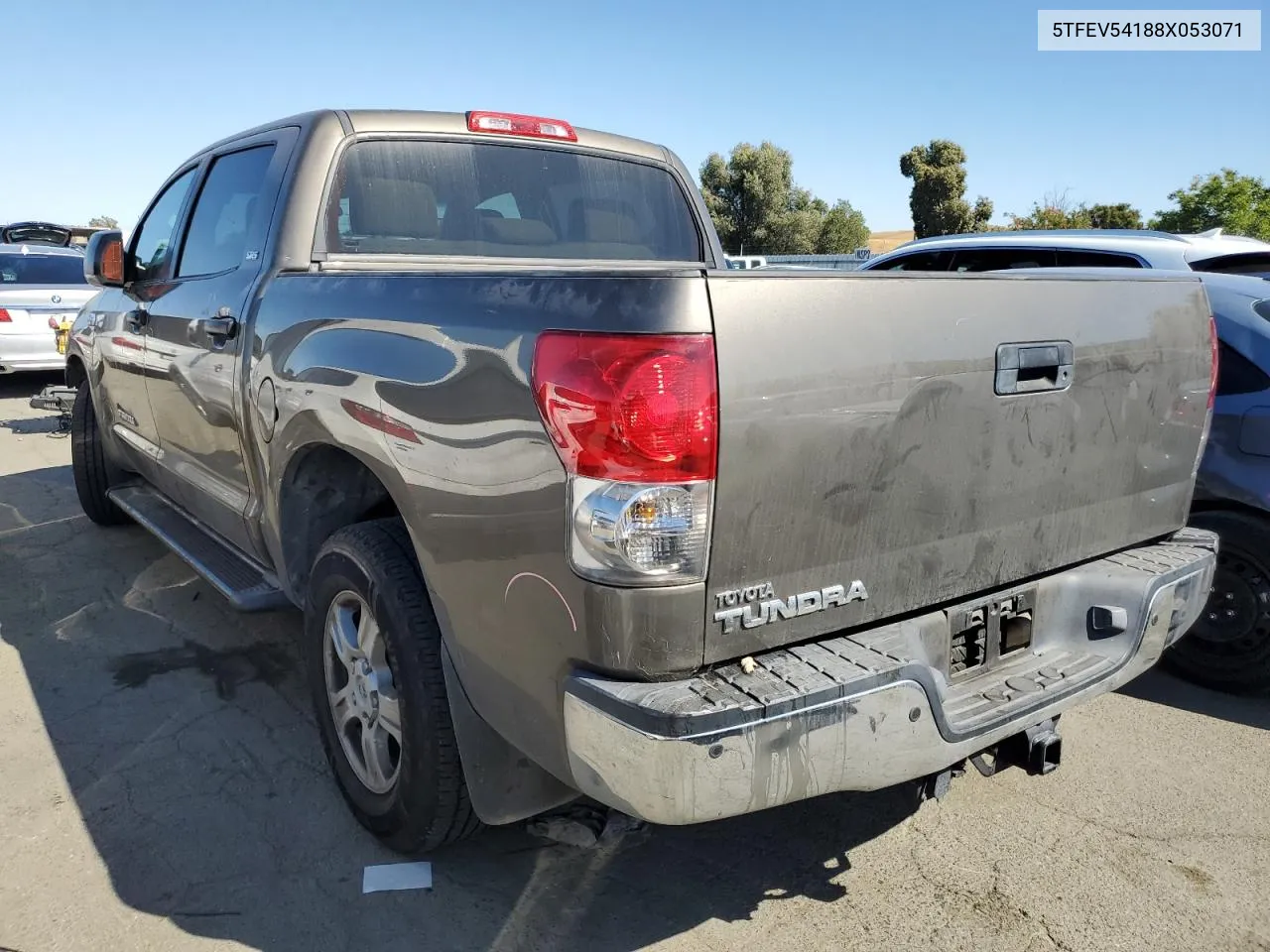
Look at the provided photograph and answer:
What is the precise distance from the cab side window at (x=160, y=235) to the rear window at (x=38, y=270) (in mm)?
7414

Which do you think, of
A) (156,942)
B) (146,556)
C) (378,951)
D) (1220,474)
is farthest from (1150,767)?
(146,556)

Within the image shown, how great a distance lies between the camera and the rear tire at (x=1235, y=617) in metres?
3.60

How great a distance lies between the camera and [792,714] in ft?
5.78

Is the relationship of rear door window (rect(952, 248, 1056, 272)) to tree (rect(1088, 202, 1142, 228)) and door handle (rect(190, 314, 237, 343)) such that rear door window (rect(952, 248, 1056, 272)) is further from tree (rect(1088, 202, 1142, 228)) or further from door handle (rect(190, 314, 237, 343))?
tree (rect(1088, 202, 1142, 228))

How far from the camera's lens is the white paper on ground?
2525 millimetres

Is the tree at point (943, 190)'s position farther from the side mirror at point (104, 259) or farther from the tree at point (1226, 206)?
the side mirror at point (104, 259)

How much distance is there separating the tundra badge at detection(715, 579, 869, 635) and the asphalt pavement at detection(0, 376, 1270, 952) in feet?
3.12

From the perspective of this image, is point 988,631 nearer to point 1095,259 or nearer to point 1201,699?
point 1201,699

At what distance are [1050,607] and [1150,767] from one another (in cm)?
123

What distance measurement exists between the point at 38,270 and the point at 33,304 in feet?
2.55

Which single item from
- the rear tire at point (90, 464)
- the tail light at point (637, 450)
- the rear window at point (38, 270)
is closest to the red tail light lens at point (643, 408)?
the tail light at point (637, 450)

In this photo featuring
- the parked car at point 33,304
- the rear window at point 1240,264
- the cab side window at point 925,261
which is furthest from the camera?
the parked car at point 33,304

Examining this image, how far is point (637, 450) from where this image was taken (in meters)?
1.73

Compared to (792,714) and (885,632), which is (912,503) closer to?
(885,632)
